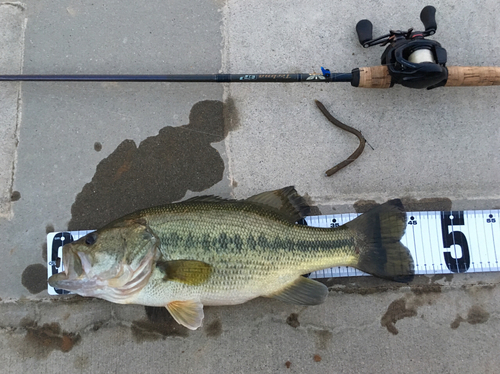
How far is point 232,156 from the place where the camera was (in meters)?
2.55

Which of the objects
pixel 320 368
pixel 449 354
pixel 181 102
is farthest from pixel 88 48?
pixel 449 354

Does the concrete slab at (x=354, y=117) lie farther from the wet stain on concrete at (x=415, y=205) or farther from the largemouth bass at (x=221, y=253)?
the largemouth bass at (x=221, y=253)

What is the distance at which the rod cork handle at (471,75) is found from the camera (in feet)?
7.66

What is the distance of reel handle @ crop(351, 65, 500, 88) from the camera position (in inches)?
91.9

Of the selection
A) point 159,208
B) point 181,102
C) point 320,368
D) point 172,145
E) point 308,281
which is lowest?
point 320,368

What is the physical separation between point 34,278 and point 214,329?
53.2 inches

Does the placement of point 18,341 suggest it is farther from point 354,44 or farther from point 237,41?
point 354,44

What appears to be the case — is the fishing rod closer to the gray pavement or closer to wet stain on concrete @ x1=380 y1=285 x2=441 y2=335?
the gray pavement

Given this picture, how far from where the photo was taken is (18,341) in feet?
7.64

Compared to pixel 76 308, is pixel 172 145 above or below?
above

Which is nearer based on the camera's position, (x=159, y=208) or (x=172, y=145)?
(x=159, y=208)

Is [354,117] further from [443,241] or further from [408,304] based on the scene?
[408,304]

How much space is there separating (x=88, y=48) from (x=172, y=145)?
1.04 m

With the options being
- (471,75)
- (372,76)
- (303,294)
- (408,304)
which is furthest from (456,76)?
(303,294)
